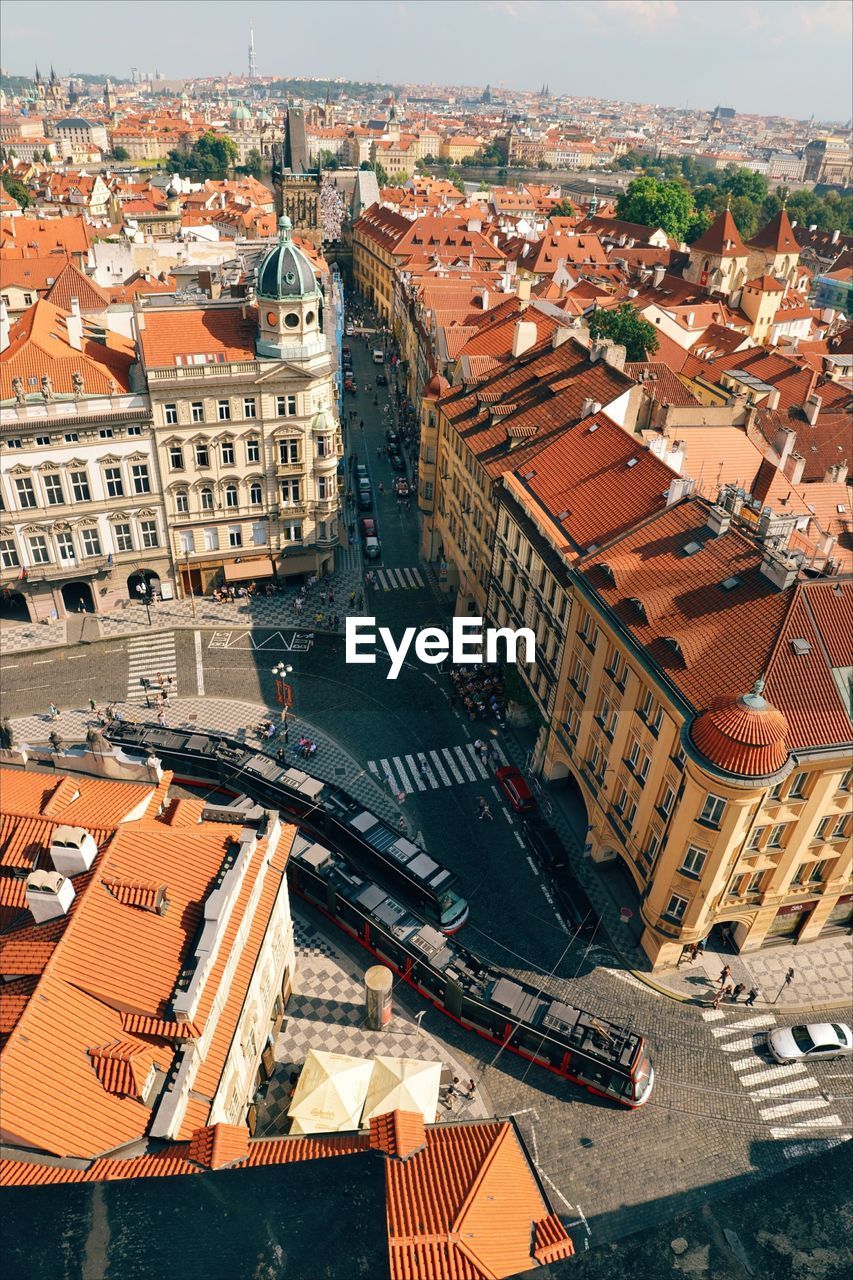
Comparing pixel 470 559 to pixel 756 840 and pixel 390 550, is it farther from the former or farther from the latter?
pixel 756 840

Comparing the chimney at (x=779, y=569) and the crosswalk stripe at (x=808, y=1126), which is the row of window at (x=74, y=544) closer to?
the chimney at (x=779, y=569)

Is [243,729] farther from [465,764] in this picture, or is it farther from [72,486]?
[72,486]

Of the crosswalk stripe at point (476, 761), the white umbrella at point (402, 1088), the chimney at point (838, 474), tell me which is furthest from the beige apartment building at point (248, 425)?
the white umbrella at point (402, 1088)

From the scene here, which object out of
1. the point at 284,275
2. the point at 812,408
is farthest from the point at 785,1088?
the point at 812,408

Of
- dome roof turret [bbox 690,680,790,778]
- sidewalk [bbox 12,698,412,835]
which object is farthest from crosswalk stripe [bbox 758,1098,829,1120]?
sidewalk [bbox 12,698,412,835]

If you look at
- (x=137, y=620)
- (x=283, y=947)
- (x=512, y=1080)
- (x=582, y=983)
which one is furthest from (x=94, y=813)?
(x=137, y=620)

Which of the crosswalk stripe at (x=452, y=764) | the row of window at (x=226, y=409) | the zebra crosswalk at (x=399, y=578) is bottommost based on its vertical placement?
the crosswalk stripe at (x=452, y=764)

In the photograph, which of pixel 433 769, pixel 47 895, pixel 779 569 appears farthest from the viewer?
pixel 433 769
